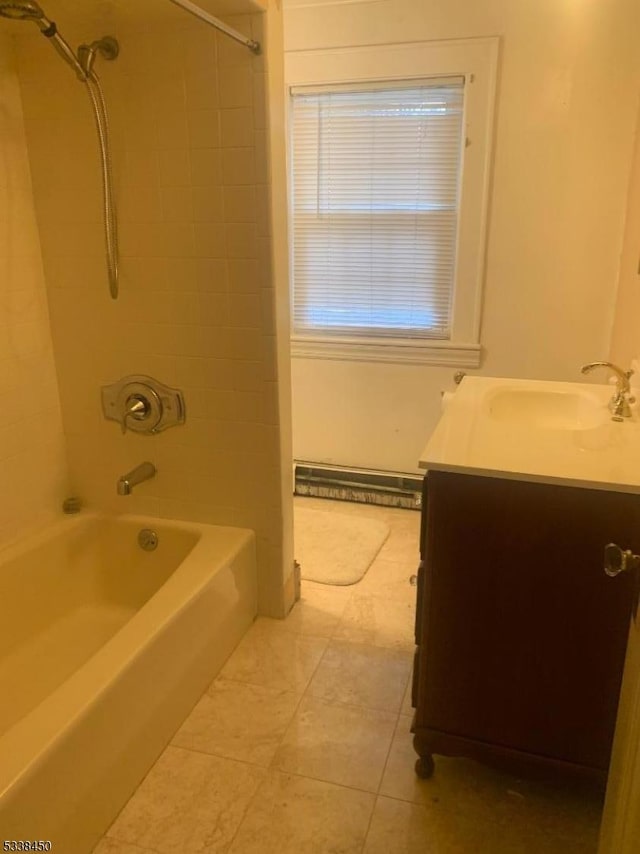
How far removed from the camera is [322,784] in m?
1.62

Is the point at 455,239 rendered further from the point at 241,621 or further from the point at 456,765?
the point at 456,765

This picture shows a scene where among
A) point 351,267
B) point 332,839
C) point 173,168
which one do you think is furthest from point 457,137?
point 332,839

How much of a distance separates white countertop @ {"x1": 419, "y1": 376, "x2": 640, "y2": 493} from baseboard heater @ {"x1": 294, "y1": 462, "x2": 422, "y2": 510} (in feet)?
4.37

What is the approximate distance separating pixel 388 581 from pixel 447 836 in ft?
3.71

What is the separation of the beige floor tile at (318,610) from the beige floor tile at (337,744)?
35 centimetres

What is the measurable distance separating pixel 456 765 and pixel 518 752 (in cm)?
23

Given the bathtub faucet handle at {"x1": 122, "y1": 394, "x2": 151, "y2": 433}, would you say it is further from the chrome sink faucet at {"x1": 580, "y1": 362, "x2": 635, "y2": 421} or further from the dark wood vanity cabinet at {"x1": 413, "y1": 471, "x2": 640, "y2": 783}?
the chrome sink faucet at {"x1": 580, "y1": 362, "x2": 635, "y2": 421}

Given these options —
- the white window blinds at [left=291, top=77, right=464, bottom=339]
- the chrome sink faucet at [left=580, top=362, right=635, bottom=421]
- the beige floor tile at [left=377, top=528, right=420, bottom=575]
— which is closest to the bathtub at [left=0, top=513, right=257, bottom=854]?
the beige floor tile at [left=377, top=528, right=420, bottom=575]

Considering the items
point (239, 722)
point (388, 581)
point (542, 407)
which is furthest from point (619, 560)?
point (388, 581)

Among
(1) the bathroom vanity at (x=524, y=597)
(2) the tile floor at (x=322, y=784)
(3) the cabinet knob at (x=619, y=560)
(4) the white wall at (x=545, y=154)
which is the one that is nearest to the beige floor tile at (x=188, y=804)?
(2) the tile floor at (x=322, y=784)

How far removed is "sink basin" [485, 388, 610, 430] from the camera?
2.01 metres

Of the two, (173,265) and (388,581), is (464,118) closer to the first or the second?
(173,265)

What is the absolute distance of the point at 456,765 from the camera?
1.67 m

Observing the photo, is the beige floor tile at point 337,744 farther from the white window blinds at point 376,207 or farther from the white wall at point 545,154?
the white window blinds at point 376,207
